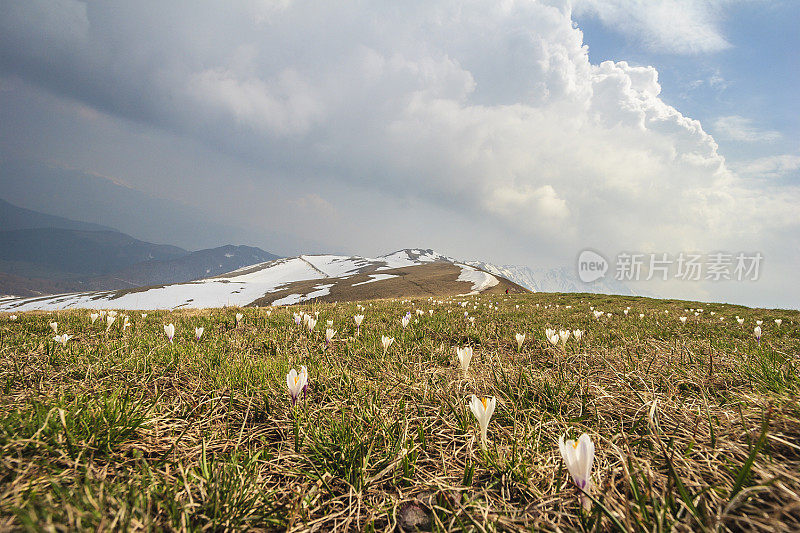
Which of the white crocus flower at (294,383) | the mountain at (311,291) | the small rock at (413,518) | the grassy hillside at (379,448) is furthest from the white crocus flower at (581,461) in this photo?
the mountain at (311,291)

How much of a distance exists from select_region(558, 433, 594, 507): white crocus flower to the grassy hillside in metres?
0.11

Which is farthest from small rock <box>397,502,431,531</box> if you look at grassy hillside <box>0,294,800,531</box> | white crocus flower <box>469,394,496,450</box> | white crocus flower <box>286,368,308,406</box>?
white crocus flower <box>286,368,308,406</box>

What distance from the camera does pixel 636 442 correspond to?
6.92 feet

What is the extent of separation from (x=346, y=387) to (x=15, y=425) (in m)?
2.19

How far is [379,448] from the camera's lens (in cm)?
220

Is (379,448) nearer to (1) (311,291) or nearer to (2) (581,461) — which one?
(2) (581,461)

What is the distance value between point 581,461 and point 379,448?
4.07 ft

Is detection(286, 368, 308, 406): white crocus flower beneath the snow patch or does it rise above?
beneath

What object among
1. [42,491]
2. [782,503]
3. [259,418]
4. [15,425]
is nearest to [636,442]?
[782,503]

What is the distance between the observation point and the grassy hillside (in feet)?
4.85

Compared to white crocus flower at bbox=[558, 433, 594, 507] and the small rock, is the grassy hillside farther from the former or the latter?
white crocus flower at bbox=[558, 433, 594, 507]

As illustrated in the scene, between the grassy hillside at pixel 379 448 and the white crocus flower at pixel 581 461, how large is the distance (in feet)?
0.37

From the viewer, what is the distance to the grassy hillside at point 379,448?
1.48m

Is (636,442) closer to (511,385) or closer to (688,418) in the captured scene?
(688,418)
